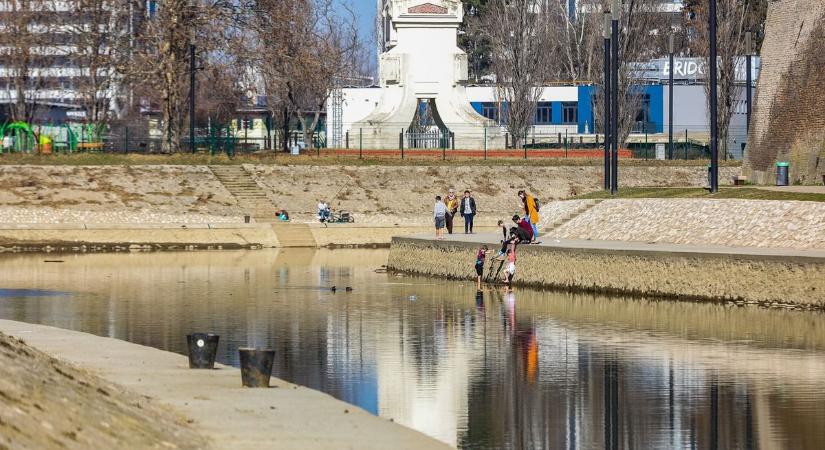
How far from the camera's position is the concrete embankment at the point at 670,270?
99.5 feet

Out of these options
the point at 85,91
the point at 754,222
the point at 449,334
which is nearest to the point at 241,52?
the point at 85,91

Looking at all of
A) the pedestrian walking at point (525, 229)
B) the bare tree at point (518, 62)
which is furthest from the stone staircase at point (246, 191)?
the pedestrian walking at point (525, 229)

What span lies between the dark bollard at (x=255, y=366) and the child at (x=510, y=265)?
18818 millimetres

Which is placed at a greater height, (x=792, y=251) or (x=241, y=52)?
(x=241, y=52)

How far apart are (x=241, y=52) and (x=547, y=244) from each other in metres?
32.2

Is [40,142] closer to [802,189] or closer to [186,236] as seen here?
[186,236]

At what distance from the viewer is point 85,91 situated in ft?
300

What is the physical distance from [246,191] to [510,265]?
1168 inches

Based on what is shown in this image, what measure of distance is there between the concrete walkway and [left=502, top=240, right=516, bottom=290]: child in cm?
1572

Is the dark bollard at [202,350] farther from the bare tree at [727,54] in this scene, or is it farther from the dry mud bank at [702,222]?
the bare tree at [727,54]

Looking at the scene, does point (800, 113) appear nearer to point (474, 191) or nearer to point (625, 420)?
point (474, 191)

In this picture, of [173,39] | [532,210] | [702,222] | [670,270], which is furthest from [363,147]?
[670,270]

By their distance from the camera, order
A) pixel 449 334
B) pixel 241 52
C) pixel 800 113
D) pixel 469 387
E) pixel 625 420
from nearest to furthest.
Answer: pixel 625 420 < pixel 469 387 < pixel 449 334 < pixel 800 113 < pixel 241 52

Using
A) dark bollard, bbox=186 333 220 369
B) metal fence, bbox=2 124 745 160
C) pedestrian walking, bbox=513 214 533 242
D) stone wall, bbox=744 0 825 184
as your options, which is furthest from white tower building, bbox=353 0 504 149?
dark bollard, bbox=186 333 220 369
